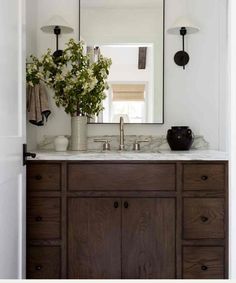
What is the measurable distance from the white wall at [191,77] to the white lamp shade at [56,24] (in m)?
0.08

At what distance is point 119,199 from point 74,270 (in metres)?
0.55

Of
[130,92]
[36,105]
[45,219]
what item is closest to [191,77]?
[130,92]

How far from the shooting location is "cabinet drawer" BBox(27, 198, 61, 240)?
7.49ft

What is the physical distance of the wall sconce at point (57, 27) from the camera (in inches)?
107

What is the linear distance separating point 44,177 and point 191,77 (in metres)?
1.44

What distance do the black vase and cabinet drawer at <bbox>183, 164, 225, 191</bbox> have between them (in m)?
0.40

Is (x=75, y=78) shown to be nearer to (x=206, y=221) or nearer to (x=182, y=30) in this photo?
(x=182, y=30)

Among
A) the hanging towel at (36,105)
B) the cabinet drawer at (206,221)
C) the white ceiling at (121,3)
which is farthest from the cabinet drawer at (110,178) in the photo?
the white ceiling at (121,3)

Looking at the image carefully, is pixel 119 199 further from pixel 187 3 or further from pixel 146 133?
pixel 187 3

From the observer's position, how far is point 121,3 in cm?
286

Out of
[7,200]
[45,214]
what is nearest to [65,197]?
[45,214]

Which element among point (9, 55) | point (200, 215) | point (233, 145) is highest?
point (9, 55)

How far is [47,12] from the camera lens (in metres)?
2.88

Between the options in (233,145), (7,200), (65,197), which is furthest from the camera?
(65,197)
